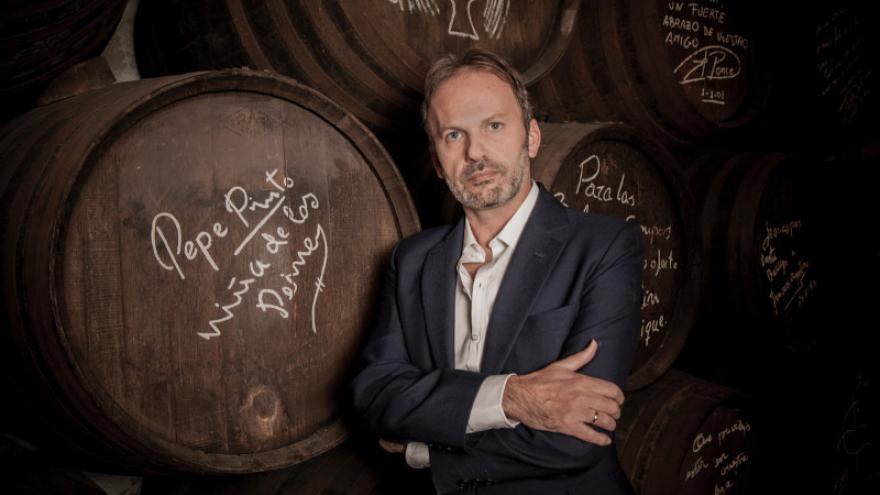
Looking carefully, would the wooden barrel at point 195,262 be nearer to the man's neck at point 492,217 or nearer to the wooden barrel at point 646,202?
the man's neck at point 492,217

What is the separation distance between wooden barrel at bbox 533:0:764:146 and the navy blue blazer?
55.2 inches

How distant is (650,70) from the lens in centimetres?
305

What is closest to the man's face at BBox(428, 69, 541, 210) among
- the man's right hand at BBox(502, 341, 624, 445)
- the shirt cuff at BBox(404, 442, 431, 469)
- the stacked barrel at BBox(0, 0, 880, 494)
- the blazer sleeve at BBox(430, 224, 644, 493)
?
the stacked barrel at BBox(0, 0, 880, 494)

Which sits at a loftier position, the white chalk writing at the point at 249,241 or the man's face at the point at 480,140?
the man's face at the point at 480,140

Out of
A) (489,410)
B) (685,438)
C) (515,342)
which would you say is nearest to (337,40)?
(515,342)

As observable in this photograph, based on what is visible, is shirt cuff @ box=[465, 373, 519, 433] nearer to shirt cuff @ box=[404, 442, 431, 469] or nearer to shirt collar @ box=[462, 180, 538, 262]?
shirt cuff @ box=[404, 442, 431, 469]

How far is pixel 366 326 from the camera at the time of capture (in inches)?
80.4

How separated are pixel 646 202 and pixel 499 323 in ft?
3.50

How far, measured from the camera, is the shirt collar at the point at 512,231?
76.3 inches

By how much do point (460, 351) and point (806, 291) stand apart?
2292 millimetres

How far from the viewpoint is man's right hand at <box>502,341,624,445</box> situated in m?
1.59

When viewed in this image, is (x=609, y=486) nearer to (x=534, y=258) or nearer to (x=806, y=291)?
(x=534, y=258)

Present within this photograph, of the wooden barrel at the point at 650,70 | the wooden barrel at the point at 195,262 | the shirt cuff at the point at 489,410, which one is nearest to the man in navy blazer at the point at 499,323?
the shirt cuff at the point at 489,410

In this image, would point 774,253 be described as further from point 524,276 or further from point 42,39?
point 42,39
